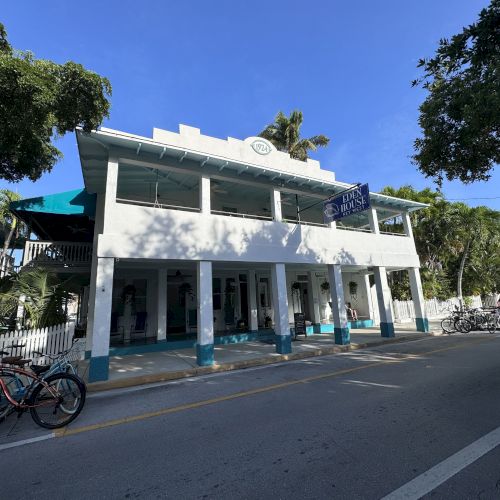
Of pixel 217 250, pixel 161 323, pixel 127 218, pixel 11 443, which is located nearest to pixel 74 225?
pixel 161 323

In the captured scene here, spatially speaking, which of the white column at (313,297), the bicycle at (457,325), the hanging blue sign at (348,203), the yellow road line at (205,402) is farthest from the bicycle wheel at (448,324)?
the hanging blue sign at (348,203)

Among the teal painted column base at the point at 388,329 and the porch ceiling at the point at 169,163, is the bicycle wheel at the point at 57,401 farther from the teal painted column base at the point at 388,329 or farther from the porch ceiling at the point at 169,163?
the teal painted column base at the point at 388,329

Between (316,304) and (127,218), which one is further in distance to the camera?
(316,304)

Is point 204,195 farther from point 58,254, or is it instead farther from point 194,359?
point 58,254

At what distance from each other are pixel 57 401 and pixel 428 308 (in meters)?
22.5

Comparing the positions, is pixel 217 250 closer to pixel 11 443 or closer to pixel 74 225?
pixel 11 443

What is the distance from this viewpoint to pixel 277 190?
11891mm

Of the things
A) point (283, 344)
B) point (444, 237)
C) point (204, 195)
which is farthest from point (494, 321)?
point (204, 195)

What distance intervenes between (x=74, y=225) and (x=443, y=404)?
16456 millimetres

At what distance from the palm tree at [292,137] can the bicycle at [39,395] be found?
2160 cm

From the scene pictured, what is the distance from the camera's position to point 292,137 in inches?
937

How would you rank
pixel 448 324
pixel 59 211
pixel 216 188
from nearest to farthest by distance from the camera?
pixel 59 211, pixel 216 188, pixel 448 324

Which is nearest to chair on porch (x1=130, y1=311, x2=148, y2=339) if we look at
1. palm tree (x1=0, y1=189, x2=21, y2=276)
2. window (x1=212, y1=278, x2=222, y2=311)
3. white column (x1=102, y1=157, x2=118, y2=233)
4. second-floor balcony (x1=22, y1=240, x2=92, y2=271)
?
second-floor balcony (x1=22, y1=240, x2=92, y2=271)

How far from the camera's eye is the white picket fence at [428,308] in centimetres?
1953
